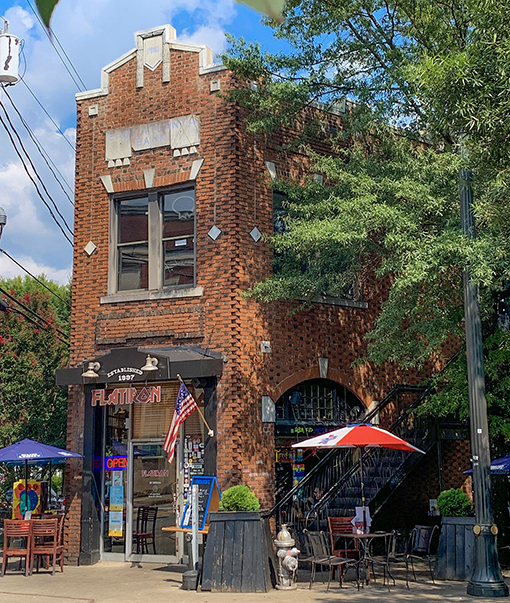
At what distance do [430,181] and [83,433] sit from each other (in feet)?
27.3

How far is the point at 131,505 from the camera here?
50.0 ft

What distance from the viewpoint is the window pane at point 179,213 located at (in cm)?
1550

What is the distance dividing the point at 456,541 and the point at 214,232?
278 inches

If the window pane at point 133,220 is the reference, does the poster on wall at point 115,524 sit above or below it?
below

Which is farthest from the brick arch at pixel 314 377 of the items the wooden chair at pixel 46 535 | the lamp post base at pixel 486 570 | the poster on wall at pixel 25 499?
the lamp post base at pixel 486 570

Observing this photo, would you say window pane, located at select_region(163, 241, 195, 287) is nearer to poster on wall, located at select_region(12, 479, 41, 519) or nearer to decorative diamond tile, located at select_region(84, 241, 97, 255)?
decorative diamond tile, located at select_region(84, 241, 97, 255)

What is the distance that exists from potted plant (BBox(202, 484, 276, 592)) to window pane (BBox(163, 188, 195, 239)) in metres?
5.56

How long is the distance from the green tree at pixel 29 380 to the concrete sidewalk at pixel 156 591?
5276 mm

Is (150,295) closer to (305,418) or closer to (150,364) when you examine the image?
(150,364)

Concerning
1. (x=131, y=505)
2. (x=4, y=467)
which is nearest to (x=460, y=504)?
(x=131, y=505)

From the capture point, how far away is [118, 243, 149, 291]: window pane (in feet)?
51.9

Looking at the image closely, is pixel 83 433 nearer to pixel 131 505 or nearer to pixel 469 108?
pixel 131 505

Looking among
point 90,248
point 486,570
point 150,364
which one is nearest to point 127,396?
point 150,364

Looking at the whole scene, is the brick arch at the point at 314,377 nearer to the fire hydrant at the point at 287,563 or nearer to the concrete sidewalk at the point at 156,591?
the fire hydrant at the point at 287,563
